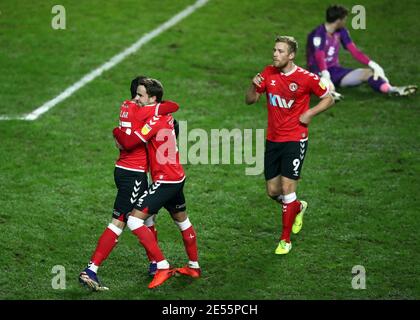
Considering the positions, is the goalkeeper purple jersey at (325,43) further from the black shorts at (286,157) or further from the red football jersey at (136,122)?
the red football jersey at (136,122)

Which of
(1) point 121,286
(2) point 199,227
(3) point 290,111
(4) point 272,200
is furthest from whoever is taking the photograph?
(4) point 272,200

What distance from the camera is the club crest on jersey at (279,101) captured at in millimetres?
9414

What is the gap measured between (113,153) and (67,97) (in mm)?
2232

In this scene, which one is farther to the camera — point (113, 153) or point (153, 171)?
point (113, 153)

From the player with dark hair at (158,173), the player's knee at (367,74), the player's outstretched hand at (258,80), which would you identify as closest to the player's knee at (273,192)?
the player's outstretched hand at (258,80)

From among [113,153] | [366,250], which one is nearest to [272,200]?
[366,250]

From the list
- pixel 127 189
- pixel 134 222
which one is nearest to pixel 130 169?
pixel 127 189

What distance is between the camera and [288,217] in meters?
9.47

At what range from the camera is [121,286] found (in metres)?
8.58

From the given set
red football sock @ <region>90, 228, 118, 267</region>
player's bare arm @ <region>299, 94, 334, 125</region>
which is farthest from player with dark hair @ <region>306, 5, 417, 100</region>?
red football sock @ <region>90, 228, 118, 267</region>

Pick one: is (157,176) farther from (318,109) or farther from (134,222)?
(318,109)

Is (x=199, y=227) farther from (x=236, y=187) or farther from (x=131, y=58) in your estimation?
(x=131, y=58)

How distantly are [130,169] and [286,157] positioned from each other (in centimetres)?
184

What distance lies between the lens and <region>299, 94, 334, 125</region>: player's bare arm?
925 cm
